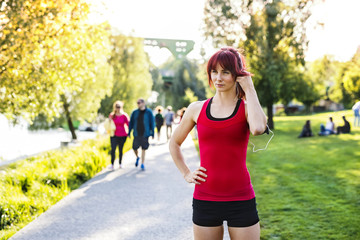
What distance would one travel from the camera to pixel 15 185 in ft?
23.7

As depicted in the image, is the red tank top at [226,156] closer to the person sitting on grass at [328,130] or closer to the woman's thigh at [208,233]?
the woman's thigh at [208,233]

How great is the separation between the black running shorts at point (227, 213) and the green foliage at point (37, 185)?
3.50 metres

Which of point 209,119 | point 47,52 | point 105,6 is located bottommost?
point 209,119

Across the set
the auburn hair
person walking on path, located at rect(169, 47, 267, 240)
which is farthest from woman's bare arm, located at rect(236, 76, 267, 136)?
the auburn hair

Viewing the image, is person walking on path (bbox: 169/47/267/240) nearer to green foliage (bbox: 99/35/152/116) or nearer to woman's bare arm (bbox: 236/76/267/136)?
woman's bare arm (bbox: 236/76/267/136)

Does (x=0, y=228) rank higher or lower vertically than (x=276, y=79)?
lower

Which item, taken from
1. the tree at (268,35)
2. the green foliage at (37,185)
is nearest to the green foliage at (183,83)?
the tree at (268,35)

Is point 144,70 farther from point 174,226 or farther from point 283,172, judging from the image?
point 174,226

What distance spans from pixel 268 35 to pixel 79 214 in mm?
22436

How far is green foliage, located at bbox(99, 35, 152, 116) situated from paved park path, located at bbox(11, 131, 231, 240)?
74.7 feet

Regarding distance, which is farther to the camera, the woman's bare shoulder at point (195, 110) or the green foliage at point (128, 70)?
the green foliage at point (128, 70)

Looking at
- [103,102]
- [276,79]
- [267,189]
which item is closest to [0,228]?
[267,189]

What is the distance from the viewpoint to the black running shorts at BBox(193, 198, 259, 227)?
2.27 m

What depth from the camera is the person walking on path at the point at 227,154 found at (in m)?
2.27
